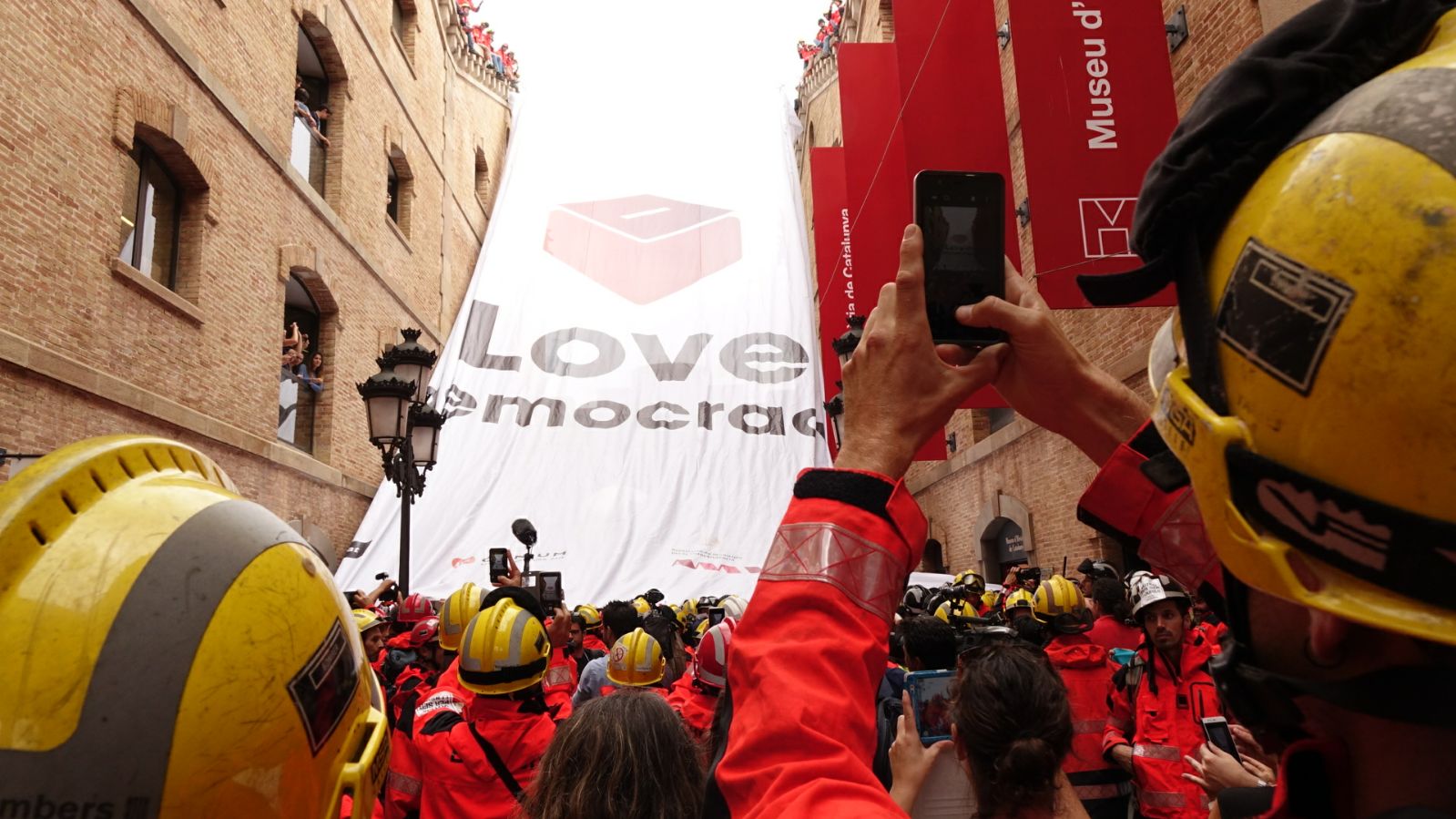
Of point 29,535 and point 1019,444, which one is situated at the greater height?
point 1019,444

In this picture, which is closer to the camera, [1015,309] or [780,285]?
[1015,309]

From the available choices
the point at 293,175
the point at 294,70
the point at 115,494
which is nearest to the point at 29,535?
the point at 115,494

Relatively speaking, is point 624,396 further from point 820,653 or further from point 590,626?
point 820,653

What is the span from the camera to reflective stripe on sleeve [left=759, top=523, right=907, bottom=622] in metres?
1.13

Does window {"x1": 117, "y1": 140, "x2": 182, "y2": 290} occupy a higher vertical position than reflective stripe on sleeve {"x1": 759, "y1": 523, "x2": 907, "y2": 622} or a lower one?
higher

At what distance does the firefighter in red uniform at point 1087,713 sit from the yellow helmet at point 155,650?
4.17 meters

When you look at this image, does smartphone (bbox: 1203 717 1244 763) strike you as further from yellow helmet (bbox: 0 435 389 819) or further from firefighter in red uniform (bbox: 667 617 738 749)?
yellow helmet (bbox: 0 435 389 819)

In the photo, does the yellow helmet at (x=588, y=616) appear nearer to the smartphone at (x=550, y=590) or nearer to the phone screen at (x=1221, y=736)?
the smartphone at (x=550, y=590)

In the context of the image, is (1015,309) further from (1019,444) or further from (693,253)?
(693,253)

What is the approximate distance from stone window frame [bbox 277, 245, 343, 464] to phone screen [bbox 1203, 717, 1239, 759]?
13989mm

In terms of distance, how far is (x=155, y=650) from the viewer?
1120 mm

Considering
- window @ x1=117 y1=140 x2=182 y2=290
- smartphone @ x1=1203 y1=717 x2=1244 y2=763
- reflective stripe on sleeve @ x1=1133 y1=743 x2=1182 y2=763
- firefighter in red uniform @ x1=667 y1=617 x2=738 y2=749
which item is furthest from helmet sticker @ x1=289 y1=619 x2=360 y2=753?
window @ x1=117 y1=140 x2=182 y2=290

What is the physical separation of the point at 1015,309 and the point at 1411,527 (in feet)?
2.24

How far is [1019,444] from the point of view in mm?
15234
